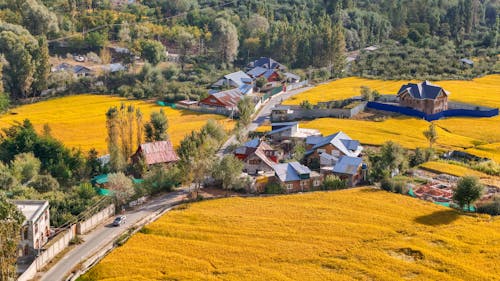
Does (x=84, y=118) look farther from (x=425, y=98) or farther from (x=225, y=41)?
(x=425, y=98)

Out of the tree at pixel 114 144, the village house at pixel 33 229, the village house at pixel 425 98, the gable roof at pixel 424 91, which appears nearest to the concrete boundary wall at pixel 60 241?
the village house at pixel 33 229

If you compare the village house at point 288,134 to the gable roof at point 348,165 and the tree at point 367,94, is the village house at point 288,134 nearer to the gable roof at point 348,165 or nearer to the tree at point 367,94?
the gable roof at point 348,165

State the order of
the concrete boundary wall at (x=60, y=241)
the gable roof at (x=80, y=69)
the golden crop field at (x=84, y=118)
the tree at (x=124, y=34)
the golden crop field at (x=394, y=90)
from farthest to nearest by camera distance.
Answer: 1. the tree at (x=124, y=34)
2. the gable roof at (x=80, y=69)
3. the golden crop field at (x=394, y=90)
4. the golden crop field at (x=84, y=118)
5. the concrete boundary wall at (x=60, y=241)

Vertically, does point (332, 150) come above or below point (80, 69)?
below

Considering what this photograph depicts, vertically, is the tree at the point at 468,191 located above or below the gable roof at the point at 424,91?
below

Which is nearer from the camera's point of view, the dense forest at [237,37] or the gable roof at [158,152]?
the gable roof at [158,152]

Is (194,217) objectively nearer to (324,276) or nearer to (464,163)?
(324,276)

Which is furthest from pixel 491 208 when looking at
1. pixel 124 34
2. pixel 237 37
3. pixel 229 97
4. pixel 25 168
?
pixel 124 34
